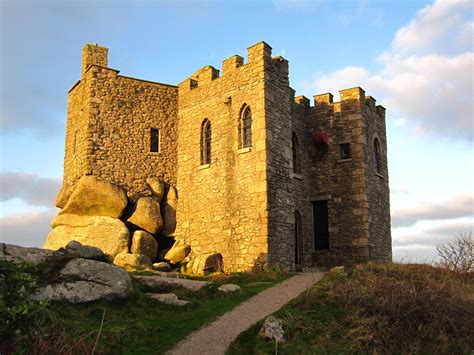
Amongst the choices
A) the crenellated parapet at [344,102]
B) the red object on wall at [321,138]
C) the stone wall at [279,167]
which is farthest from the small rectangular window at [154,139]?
the red object on wall at [321,138]

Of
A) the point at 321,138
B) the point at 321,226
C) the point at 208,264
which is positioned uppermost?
the point at 321,138

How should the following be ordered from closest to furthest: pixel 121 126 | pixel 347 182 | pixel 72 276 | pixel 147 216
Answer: pixel 72 276, pixel 147 216, pixel 121 126, pixel 347 182

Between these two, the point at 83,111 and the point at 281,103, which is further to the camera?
the point at 83,111

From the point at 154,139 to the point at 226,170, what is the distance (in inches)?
169

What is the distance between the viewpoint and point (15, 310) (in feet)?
20.8

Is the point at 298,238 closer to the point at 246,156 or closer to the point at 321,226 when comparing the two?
the point at 321,226

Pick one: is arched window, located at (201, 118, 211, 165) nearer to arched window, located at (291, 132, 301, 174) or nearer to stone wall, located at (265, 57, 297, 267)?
stone wall, located at (265, 57, 297, 267)

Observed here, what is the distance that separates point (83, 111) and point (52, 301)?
1116 centimetres

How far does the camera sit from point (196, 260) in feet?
56.5

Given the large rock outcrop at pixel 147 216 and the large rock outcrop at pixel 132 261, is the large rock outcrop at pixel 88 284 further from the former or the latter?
the large rock outcrop at pixel 147 216

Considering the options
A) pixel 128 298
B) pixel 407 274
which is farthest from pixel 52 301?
pixel 407 274

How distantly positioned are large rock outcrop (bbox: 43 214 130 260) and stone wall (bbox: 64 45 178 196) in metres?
1.64

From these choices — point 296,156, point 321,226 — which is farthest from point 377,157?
point 321,226

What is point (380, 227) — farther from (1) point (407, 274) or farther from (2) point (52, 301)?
(2) point (52, 301)
